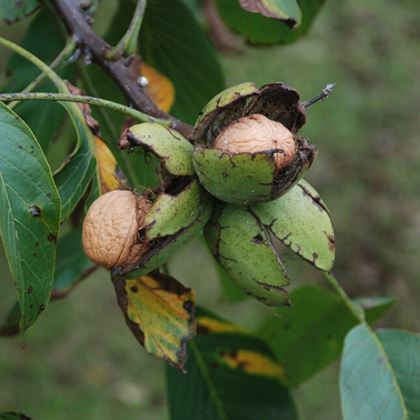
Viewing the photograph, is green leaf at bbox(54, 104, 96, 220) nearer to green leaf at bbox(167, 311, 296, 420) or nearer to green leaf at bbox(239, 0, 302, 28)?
green leaf at bbox(239, 0, 302, 28)

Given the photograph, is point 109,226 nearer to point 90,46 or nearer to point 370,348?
point 90,46

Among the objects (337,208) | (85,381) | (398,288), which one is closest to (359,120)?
(337,208)

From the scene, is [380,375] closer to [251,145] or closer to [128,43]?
[251,145]

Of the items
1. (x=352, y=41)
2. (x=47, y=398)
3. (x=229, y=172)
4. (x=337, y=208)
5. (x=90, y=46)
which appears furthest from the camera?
(x=352, y=41)

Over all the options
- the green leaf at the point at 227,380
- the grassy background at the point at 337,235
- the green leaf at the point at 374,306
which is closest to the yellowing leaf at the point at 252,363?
the green leaf at the point at 227,380

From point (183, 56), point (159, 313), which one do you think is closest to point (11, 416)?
point (159, 313)

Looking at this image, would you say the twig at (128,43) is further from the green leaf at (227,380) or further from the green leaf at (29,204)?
the green leaf at (227,380)
